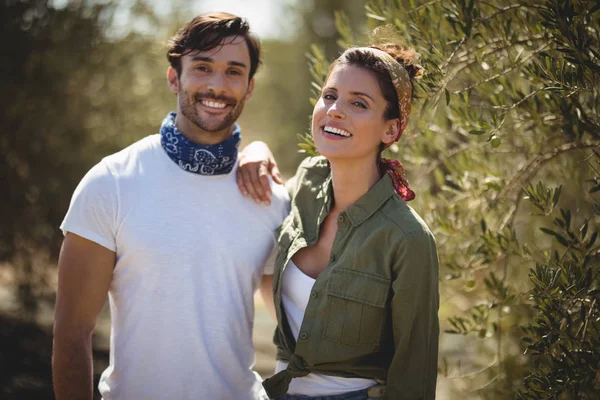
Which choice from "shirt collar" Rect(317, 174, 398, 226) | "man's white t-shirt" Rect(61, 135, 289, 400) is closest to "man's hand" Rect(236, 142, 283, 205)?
"man's white t-shirt" Rect(61, 135, 289, 400)

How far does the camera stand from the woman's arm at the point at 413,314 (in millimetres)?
2625

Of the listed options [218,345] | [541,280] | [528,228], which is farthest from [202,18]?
[528,228]

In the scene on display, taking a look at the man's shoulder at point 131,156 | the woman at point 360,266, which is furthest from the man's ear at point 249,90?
the woman at point 360,266

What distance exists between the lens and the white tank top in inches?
109

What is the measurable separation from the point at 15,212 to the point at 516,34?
531 centimetres

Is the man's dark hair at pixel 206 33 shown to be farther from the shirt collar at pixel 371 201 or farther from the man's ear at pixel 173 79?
the shirt collar at pixel 371 201

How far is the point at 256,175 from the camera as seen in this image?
11.0 feet

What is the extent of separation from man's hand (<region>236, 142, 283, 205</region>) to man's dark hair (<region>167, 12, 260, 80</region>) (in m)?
0.56

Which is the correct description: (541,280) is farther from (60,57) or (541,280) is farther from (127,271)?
(60,57)

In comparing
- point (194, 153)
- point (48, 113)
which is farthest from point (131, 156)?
point (48, 113)

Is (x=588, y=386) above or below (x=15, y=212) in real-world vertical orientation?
below

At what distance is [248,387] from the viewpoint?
318 centimetres

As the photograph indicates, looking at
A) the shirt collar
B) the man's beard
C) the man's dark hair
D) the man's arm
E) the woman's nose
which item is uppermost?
the man's dark hair

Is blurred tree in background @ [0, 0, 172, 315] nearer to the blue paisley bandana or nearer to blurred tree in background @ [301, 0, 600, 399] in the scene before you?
the blue paisley bandana
